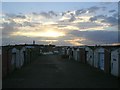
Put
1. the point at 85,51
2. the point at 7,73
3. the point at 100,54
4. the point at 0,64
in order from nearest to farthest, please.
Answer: the point at 0,64
the point at 7,73
the point at 100,54
the point at 85,51

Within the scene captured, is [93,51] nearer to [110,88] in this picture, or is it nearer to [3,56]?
[3,56]

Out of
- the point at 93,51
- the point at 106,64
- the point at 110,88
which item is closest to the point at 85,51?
the point at 93,51

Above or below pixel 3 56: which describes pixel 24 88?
below

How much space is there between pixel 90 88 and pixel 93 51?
2414 centimetres

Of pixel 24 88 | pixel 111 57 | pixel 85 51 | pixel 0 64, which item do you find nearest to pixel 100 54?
pixel 111 57

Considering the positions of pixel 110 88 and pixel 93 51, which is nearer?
pixel 110 88

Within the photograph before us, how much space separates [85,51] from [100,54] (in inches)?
538

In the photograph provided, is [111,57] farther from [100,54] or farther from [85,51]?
[85,51]

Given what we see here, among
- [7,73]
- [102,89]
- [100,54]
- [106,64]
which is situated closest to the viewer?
[102,89]

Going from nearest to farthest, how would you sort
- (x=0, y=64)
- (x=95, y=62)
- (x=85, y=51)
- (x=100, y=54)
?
(x=0, y=64), (x=100, y=54), (x=95, y=62), (x=85, y=51)

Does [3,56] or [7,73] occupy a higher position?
[3,56]

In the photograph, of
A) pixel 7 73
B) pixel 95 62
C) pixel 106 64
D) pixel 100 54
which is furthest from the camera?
pixel 95 62

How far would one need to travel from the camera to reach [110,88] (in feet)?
64.2

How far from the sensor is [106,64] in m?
32.3
